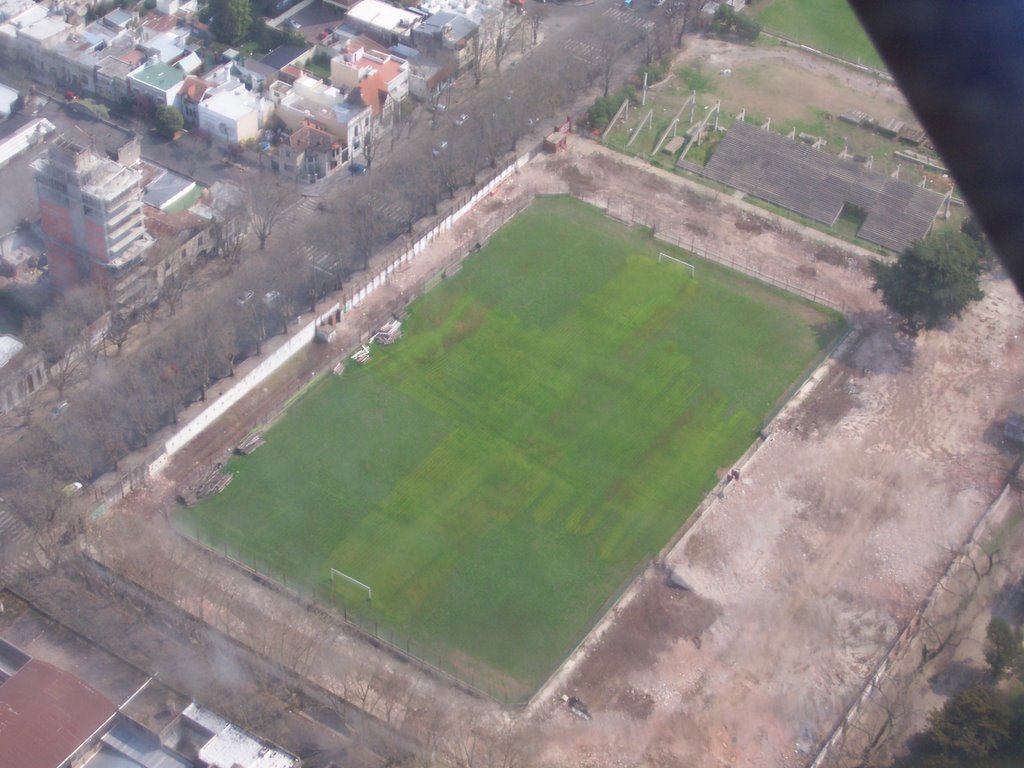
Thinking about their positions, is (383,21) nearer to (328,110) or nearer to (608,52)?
(328,110)

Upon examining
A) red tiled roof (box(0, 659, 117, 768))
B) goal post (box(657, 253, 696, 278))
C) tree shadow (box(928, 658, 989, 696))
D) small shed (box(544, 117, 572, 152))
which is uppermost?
small shed (box(544, 117, 572, 152))

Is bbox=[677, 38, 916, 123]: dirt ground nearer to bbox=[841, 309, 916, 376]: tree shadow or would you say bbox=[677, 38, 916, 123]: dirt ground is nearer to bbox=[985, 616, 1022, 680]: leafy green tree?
bbox=[841, 309, 916, 376]: tree shadow

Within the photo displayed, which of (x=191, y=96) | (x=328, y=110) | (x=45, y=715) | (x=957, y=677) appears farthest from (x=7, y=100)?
(x=957, y=677)

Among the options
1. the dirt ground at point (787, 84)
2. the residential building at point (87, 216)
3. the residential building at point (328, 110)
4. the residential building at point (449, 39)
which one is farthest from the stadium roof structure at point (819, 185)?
the residential building at point (87, 216)

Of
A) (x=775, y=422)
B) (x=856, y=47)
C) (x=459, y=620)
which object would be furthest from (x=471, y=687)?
(x=856, y=47)

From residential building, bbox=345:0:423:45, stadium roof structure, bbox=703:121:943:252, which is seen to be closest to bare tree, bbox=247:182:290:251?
residential building, bbox=345:0:423:45

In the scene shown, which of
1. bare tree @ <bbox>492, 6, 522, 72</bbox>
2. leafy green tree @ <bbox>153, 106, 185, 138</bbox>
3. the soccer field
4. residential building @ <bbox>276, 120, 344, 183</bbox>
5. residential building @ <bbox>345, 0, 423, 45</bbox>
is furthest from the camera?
residential building @ <bbox>345, 0, 423, 45</bbox>
